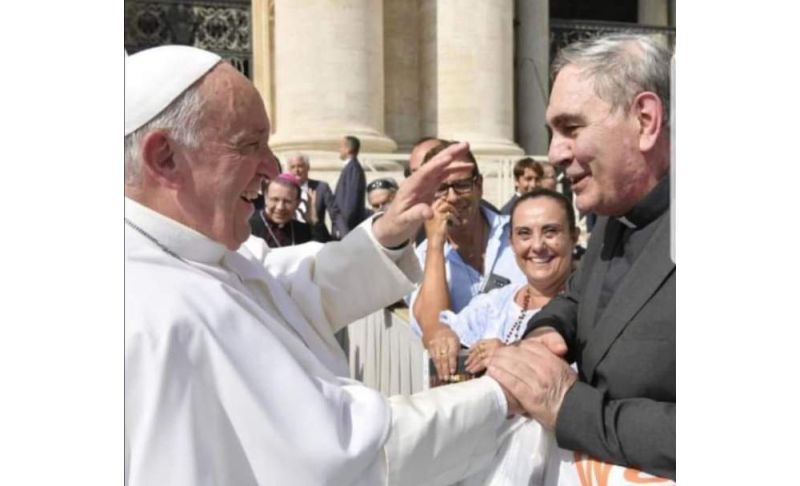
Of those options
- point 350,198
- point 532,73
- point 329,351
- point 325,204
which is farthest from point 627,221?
point 532,73

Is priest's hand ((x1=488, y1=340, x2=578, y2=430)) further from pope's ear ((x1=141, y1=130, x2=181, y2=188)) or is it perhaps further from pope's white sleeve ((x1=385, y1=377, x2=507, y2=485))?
pope's ear ((x1=141, y1=130, x2=181, y2=188))

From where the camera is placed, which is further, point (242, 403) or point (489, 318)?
point (489, 318)

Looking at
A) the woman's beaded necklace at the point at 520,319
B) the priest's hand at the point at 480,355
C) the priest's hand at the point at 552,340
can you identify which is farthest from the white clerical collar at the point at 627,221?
the woman's beaded necklace at the point at 520,319

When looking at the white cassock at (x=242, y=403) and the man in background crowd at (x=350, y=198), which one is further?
the man in background crowd at (x=350, y=198)

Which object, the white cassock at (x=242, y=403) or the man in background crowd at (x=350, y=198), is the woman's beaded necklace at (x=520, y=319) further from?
the man in background crowd at (x=350, y=198)

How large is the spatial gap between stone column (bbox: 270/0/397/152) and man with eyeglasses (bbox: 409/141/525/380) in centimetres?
644

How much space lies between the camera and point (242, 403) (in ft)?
6.07

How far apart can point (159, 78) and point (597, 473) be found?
50.4 inches

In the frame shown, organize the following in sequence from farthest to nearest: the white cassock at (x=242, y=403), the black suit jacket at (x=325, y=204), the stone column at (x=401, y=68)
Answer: the stone column at (x=401, y=68), the black suit jacket at (x=325, y=204), the white cassock at (x=242, y=403)

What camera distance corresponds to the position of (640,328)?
1994 mm

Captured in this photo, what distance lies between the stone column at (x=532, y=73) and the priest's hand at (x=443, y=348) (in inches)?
431

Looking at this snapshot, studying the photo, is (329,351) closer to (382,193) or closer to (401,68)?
(382,193)

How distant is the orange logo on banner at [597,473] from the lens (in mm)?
1991
